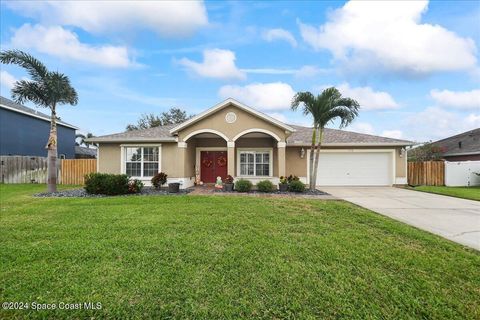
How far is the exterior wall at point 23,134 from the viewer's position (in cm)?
2148

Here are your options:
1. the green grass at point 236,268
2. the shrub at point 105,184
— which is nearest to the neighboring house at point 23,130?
the shrub at point 105,184

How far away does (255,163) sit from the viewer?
53.6ft

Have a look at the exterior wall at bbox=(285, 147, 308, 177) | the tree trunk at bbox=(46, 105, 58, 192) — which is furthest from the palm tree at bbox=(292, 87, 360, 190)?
the tree trunk at bbox=(46, 105, 58, 192)

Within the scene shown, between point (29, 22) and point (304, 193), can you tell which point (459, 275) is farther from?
point (29, 22)

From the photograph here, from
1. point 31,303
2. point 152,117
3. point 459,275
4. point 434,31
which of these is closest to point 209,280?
point 31,303

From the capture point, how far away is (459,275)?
3.88m

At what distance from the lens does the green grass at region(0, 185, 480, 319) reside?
3066mm

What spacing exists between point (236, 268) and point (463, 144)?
31497 millimetres

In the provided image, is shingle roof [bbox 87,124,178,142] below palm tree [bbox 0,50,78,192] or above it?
below

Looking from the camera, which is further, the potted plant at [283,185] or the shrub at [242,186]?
the potted plant at [283,185]

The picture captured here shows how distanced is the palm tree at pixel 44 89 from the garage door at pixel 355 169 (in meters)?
15.1

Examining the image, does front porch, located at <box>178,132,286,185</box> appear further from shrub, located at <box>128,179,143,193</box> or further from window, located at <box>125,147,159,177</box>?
shrub, located at <box>128,179,143,193</box>

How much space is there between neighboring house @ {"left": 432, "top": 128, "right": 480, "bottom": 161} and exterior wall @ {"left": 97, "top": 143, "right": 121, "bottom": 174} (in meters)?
28.8

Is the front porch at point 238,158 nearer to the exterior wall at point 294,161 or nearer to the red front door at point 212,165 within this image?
the red front door at point 212,165
